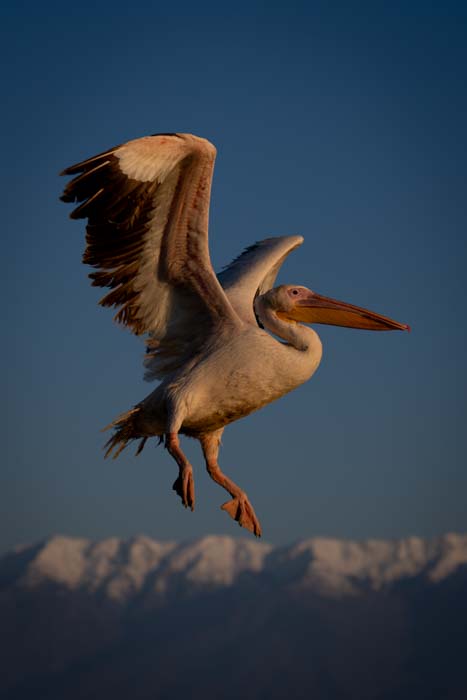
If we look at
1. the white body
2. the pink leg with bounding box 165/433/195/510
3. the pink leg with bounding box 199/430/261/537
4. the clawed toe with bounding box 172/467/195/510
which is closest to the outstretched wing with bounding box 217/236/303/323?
the white body

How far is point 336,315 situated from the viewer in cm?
995

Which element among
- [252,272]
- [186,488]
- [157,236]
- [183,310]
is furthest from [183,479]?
[252,272]

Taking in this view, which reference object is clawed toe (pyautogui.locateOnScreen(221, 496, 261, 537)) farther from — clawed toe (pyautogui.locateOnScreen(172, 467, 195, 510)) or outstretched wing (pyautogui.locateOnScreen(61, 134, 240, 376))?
outstretched wing (pyautogui.locateOnScreen(61, 134, 240, 376))

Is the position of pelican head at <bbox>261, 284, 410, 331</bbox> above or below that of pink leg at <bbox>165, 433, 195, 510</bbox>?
above

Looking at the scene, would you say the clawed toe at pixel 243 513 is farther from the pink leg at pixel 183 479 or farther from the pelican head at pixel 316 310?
the pelican head at pixel 316 310

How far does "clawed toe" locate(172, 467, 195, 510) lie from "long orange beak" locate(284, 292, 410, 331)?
1.95 m

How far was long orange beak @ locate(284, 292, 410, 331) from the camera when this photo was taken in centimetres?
983

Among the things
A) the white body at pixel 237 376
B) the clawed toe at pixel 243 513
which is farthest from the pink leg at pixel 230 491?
the white body at pixel 237 376

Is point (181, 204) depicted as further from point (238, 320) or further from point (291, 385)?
point (291, 385)

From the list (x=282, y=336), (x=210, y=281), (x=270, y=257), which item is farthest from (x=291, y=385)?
(x=270, y=257)

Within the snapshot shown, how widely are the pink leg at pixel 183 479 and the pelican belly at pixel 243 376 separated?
41 centimetres

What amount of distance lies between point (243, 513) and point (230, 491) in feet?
0.98

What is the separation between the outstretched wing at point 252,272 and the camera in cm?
1062

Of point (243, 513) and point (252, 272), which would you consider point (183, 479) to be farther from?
point (252, 272)
